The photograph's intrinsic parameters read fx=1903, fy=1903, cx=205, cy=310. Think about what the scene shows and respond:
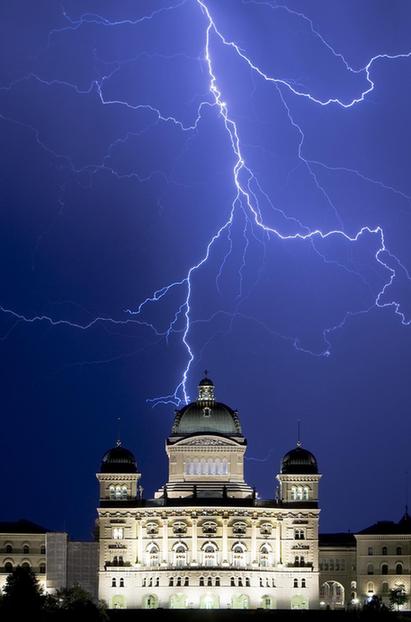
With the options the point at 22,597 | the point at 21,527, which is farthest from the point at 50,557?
the point at 22,597

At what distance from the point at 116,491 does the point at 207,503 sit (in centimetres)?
734

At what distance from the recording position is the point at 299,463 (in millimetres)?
135250

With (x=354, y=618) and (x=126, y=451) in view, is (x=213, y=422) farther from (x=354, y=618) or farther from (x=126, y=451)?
(x=354, y=618)

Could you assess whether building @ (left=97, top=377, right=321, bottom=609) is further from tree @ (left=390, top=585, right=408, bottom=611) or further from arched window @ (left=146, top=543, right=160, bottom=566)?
tree @ (left=390, top=585, right=408, bottom=611)

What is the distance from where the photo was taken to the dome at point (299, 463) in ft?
443

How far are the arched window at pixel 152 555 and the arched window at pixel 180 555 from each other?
126 centimetres

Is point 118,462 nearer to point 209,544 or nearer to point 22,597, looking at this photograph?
point 209,544

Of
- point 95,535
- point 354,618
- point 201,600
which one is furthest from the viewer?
point 95,535

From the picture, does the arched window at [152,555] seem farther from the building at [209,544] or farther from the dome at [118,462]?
the dome at [118,462]

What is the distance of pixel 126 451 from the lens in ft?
448

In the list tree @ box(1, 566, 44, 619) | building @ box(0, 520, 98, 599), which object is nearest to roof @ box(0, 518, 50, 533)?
building @ box(0, 520, 98, 599)

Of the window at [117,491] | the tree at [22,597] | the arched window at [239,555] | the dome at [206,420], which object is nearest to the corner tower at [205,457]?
Result: the dome at [206,420]

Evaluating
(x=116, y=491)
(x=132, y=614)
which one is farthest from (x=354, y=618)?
(x=116, y=491)

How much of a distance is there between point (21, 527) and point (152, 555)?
9.76 m
